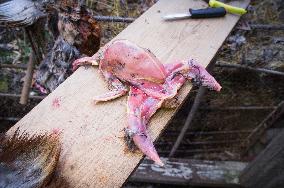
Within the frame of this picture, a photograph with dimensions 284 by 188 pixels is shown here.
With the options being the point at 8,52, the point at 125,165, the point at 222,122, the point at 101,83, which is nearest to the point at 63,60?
the point at 101,83

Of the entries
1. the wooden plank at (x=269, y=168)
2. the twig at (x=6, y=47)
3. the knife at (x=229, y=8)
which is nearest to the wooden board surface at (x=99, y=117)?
the knife at (x=229, y=8)

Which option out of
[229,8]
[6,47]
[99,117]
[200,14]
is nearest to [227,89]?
[229,8]

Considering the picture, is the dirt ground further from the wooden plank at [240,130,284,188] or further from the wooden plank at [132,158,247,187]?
the wooden plank at [240,130,284,188]

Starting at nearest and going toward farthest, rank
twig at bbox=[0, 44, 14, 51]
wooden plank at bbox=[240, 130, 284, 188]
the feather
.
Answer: the feather < wooden plank at bbox=[240, 130, 284, 188] < twig at bbox=[0, 44, 14, 51]

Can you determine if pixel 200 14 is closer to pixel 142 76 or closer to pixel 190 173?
pixel 142 76

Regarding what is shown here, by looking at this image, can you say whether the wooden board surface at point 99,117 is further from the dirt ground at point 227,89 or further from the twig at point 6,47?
the twig at point 6,47

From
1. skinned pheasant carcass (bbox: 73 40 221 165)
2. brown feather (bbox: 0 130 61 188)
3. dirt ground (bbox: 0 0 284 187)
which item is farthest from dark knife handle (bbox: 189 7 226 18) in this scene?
brown feather (bbox: 0 130 61 188)
